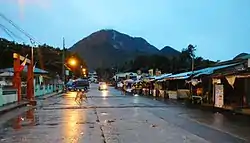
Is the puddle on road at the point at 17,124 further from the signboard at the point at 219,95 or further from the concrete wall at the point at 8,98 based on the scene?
the signboard at the point at 219,95

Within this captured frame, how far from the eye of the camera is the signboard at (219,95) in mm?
31730

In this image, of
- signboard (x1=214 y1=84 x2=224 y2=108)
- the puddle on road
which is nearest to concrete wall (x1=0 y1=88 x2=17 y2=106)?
the puddle on road

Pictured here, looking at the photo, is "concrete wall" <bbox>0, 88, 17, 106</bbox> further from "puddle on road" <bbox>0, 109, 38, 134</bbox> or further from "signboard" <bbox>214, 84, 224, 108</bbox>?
"signboard" <bbox>214, 84, 224, 108</bbox>

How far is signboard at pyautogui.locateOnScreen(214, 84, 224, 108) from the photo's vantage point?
31730mm

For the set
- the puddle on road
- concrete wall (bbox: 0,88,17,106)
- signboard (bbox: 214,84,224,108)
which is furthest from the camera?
concrete wall (bbox: 0,88,17,106)

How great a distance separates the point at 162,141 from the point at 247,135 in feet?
12.5

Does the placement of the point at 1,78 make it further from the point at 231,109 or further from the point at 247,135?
the point at 247,135

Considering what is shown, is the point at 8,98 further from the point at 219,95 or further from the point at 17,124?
the point at 219,95

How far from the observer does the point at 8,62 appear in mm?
95938

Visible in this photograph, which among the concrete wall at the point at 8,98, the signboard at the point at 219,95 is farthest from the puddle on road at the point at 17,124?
the signboard at the point at 219,95

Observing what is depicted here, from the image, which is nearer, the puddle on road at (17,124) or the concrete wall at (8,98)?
the puddle on road at (17,124)

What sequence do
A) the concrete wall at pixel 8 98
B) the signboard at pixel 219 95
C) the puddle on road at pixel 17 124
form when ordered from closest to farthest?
the puddle on road at pixel 17 124, the signboard at pixel 219 95, the concrete wall at pixel 8 98

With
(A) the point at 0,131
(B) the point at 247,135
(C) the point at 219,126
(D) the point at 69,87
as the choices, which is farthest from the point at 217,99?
(D) the point at 69,87

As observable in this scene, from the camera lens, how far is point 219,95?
32.3m
